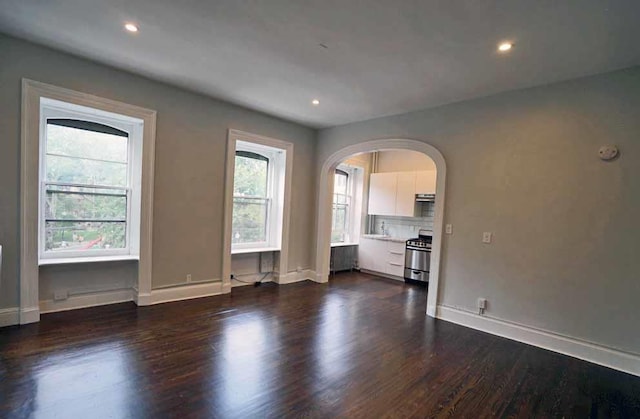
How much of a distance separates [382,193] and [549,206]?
3.49 metres

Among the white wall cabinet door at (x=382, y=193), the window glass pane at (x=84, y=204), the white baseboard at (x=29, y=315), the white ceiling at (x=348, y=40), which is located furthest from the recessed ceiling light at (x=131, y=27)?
the white wall cabinet door at (x=382, y=193)

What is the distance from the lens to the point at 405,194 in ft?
20.2

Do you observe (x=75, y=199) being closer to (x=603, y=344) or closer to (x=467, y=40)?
(x=467, y=40)

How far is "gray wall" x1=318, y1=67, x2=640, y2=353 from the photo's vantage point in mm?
2857

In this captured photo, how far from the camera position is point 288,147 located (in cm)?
524

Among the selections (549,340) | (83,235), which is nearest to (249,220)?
(83,235)

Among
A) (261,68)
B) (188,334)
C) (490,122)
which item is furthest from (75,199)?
(490,122)

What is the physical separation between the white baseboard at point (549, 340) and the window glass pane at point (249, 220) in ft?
10.1

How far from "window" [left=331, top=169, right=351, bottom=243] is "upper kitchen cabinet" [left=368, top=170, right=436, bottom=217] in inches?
21.0

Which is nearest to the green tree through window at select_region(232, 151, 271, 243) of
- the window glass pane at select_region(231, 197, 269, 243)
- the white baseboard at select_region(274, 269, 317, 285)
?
the window glass pane at select_region(231, 197, 269, 243)

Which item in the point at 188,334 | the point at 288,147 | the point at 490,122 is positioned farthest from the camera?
the point at 288,147

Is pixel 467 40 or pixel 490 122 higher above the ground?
pixel 467 40

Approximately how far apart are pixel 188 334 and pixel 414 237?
4.69 metres

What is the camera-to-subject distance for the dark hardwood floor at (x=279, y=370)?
6.74 feet
